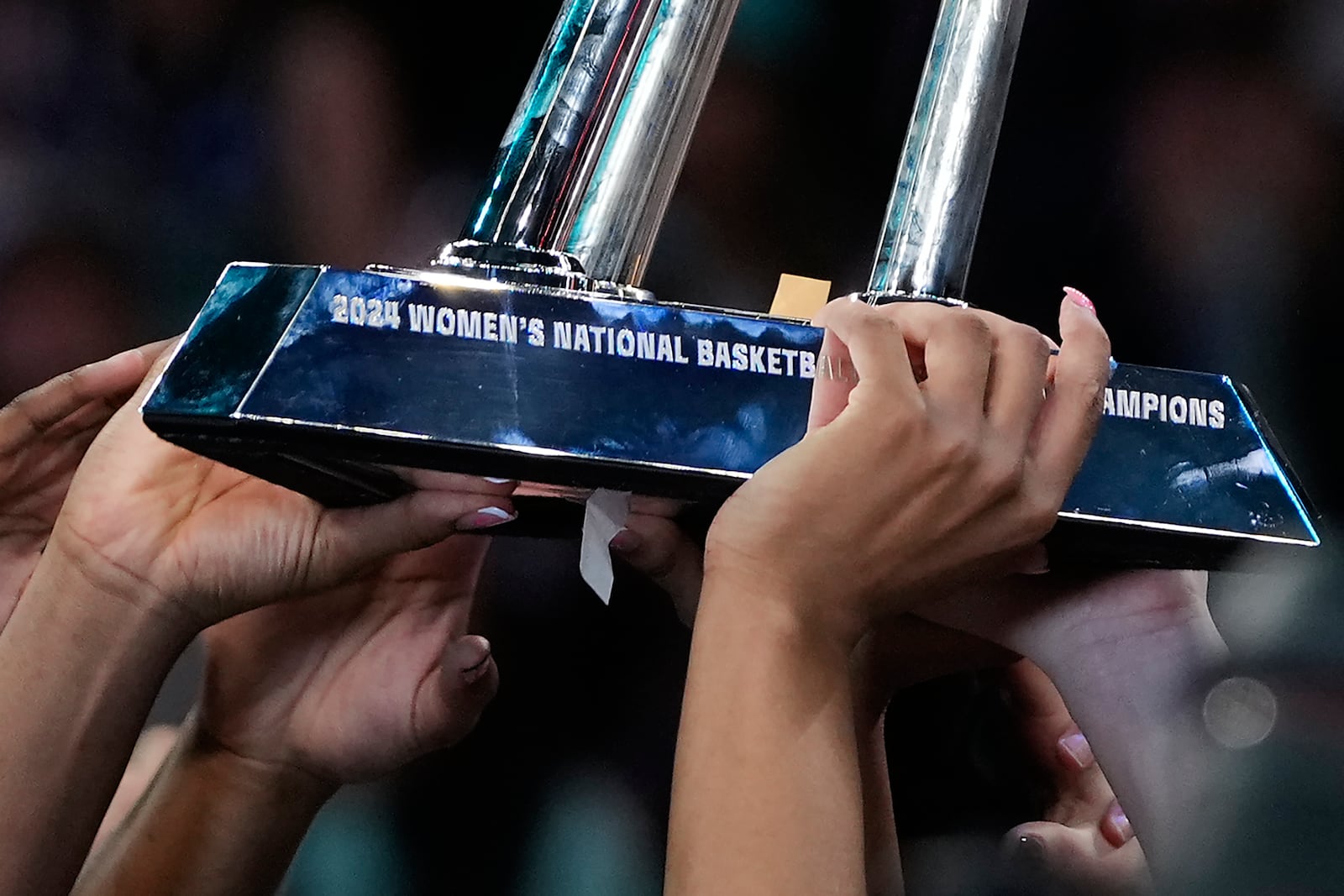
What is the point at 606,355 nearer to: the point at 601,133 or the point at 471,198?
the point at 601,133

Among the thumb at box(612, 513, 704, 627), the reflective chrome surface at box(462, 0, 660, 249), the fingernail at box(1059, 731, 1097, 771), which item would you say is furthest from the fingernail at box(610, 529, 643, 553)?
the fingernail at box(1059, 731, 1097, 771)

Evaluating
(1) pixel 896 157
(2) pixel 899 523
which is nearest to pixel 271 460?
(2) pixel 899 523

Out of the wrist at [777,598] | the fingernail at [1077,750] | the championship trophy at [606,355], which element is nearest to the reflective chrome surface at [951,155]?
the championship trophy at [606,355]

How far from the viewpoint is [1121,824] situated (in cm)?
41

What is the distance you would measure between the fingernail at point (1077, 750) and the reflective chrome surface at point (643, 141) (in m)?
0.25

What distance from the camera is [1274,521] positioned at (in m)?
0.30

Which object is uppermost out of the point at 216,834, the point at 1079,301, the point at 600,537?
the point at 1079,301

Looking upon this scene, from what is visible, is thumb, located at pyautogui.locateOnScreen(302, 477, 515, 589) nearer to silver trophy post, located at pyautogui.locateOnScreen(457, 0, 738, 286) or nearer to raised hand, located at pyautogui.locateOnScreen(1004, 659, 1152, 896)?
silver trophy post, located at pyautogui.locateOnScreen(457, 0, 738, 286)

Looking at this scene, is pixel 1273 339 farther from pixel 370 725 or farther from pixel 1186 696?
pixel 370 725

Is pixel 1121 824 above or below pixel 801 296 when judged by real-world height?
below

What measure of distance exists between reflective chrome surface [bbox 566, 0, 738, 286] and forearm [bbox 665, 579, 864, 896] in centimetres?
12

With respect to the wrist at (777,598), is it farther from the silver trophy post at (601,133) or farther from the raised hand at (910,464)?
the silver trophy post at (601,133)

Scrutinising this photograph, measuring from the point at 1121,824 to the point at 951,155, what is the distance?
254 millimetres

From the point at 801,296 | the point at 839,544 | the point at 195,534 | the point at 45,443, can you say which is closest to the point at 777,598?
the point at 839,544
